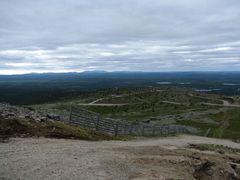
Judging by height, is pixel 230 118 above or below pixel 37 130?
below

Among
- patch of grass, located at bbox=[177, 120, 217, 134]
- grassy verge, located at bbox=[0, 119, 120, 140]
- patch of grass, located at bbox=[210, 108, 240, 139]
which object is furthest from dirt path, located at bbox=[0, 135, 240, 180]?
patch of grass, located at bbox=[210, 108, 240, 139]

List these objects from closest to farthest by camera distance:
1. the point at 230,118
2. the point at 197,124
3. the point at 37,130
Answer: the point at 37,130 < the point at 197,124 < the point at 230,118

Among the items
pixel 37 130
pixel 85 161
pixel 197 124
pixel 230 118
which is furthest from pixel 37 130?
pixel 230 118

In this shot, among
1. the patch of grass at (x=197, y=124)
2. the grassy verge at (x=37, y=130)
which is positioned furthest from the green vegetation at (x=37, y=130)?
the patch of grass at (x=197, y=124)

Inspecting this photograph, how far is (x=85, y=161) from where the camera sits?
56.3 ft

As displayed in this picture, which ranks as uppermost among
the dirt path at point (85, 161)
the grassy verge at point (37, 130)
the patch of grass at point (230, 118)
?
the grassy verge at point (37, 130)

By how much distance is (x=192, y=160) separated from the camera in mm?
20078

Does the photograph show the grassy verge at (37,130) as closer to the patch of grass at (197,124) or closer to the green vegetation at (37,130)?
the green vegetation at (37,130)

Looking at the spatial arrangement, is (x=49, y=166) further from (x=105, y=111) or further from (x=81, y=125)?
(x=105, y=111)

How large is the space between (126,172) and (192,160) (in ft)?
15.9

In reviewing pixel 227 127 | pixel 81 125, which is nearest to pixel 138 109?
pixel 227 127

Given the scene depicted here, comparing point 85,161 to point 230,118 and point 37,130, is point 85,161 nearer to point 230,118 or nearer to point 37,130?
point 37,130

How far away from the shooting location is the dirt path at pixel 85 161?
1535 centimetres

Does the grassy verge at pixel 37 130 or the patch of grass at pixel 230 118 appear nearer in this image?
the grassy verge at pixel 37 130
